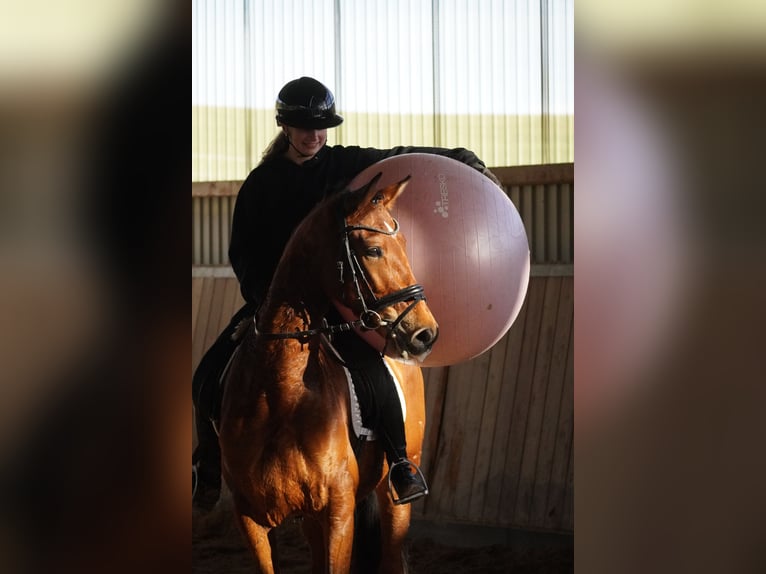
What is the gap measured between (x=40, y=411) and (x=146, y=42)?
64 cm

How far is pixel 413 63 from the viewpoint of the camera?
3262mm

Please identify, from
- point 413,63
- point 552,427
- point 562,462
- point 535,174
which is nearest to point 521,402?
point 552,427

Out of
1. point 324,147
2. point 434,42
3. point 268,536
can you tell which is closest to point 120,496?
point 268,536

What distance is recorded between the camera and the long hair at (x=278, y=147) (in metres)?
2.79

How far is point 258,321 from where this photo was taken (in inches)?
96.5

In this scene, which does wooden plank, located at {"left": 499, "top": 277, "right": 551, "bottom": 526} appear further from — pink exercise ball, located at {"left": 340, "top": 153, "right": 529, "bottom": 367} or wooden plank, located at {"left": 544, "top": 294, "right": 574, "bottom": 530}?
pink exercise ball, located at {"left": 340, "top": 153, "right": 529, "bottom": 367}

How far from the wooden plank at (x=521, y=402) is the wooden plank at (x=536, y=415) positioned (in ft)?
0.06

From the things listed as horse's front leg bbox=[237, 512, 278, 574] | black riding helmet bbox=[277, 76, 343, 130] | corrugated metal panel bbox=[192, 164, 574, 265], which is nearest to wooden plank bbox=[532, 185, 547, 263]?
corrugated metal panel bbox=[192, 164, 574, 265]

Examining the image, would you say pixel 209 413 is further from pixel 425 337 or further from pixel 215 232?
pixel 215 232

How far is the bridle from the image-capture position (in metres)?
2.20

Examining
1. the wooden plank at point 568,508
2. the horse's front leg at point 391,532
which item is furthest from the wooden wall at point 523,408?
the horse's front leg at point 391,532

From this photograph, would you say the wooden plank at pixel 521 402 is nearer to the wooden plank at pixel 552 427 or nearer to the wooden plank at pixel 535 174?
the wooden plank at pixel 552 427

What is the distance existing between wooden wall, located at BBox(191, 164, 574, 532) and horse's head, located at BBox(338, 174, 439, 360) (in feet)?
5.13

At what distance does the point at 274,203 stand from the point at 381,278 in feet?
2.31
